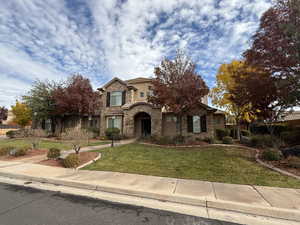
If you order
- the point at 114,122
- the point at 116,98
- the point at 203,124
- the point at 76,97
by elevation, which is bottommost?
the point at 203,124

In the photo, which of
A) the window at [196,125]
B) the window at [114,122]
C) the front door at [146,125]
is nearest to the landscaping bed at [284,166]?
the window at [196,125]

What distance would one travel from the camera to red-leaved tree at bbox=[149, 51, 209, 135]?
12.4 metres

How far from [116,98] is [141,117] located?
4057mm

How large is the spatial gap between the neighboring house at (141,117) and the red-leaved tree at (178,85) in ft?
9.29

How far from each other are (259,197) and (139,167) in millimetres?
4290

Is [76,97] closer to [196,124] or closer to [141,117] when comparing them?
[141,117]

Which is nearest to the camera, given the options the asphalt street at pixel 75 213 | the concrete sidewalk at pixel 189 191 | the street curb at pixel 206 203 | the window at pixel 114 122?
the asphalt street at pixel 75 213

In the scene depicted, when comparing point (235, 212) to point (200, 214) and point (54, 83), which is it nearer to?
point (200, 214)

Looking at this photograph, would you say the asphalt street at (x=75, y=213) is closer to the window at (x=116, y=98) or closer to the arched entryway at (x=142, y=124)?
the arched entryway at (x=142, y=124)

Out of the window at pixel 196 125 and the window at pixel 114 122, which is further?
the window at pixel 114 122

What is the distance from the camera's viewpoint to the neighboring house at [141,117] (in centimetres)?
1562

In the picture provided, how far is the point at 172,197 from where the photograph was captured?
3861mm

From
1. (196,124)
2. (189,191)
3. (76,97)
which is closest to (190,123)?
(196,124)

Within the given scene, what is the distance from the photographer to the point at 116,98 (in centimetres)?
1886
